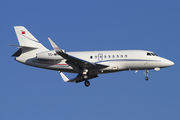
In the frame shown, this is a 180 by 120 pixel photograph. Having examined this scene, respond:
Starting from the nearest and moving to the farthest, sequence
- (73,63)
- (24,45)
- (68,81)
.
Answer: (73,63) < (24,45) < (68,81)

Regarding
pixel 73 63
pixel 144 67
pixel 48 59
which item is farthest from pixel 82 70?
pixel 144 67

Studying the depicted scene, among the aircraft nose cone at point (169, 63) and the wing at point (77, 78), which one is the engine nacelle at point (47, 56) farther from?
the aircraft nose cone at point (169, 63)

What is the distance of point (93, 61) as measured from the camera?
37.4 meters

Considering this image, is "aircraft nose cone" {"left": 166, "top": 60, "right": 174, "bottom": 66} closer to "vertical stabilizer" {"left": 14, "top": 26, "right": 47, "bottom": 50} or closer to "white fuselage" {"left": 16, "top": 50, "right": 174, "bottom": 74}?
"white fuselage" {"left": 16, "top": 50, "right": 174, "bottom": 74}

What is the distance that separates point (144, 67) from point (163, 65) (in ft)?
7.22

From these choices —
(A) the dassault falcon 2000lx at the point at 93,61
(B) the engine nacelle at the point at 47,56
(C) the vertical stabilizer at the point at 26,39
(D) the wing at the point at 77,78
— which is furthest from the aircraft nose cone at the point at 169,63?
(C) the vertical stabilizer at the point at 26,39

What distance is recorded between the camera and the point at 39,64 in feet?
125

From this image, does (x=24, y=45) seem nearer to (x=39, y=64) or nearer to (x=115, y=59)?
(x=39, y=64)

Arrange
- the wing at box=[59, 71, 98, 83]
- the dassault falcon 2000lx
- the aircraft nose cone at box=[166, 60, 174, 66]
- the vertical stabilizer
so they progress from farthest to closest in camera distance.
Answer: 1. the wing at box=[59, 71, 98, 83]
2. the vertical stabilizer
3. the aircraft nose cone at box=[166, 60, 174, 66]
4. the dassault falcon 2000lx

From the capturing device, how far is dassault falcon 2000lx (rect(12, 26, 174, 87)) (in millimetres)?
37031

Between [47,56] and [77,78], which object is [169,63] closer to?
[77,78]

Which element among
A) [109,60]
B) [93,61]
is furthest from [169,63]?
[93,61]

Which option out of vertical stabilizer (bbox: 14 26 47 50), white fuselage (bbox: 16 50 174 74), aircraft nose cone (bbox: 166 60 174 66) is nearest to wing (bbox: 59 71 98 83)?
white fuselage (bbox: 16 50 174 74)

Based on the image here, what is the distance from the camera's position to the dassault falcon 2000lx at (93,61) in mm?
37031
